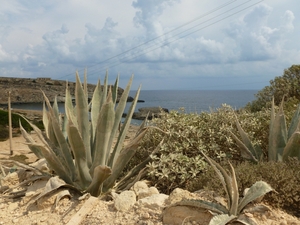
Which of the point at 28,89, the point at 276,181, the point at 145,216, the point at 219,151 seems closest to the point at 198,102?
the point at 219,151

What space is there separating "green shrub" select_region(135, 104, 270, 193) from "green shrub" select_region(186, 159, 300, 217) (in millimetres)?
532

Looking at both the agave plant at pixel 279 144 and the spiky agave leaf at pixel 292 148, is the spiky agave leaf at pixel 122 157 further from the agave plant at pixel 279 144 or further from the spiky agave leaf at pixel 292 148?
the spiky agave leaf at pixel 292 148

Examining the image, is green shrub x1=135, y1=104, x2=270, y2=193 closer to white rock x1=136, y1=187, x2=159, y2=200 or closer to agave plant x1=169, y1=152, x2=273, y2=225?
white rock x1=136, y1=187, x2=159, y2=200

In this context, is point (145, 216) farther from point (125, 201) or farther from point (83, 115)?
point (83, 115)

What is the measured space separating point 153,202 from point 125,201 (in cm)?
32

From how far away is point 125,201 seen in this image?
3346 mm

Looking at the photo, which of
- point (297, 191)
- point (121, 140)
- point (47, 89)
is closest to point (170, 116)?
point (121, 140)

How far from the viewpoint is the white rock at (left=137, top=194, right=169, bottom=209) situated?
3.17 m

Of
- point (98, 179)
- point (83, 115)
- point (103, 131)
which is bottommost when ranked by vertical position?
point (98, 179)

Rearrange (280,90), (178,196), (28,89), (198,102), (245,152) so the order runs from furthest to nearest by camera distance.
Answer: (28,89) → (198,102) → (280,90) → (245,152) → (178,196)

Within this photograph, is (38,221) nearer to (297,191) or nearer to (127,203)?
(127,203)

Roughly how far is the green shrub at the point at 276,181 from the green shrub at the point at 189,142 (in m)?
0.53

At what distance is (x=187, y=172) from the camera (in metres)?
4.16

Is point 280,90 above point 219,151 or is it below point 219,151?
above
